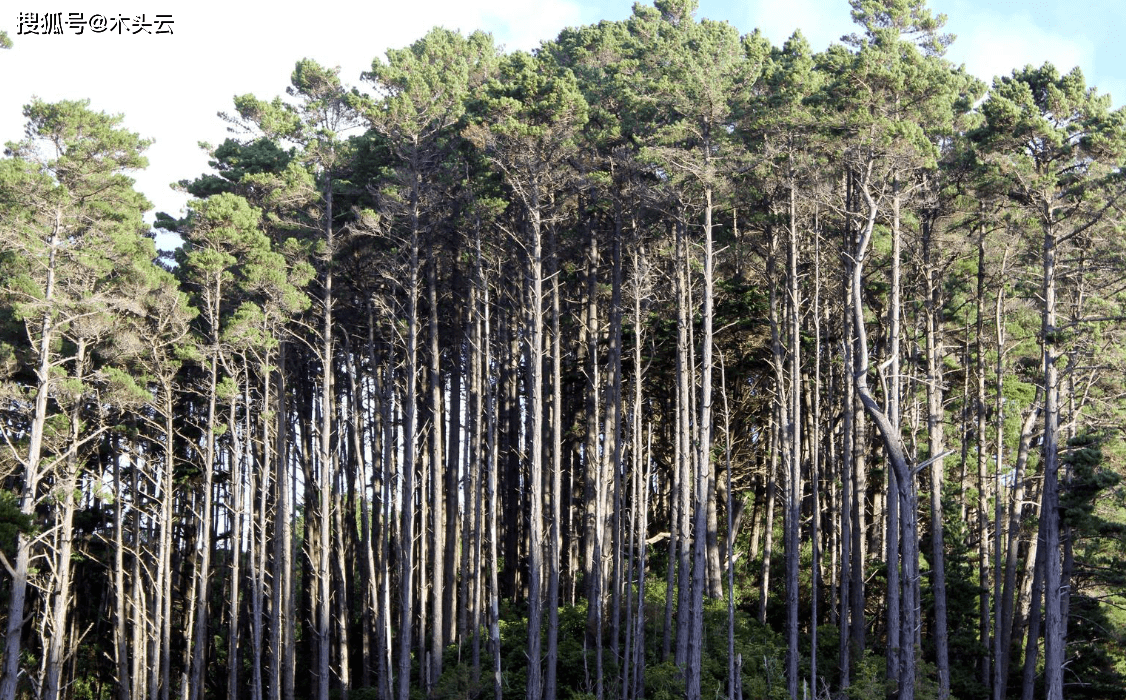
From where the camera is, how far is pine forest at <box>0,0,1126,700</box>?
66.3ft

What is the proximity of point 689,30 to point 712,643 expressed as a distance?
19190 mm

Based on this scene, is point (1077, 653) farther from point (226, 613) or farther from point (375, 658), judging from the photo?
point (226, 613)

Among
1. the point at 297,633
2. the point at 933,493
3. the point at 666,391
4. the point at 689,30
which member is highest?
the point at 689,30

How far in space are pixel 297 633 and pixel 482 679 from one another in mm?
14771

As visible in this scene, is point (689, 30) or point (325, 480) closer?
point (325, 480)

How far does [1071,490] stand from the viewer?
19281 millimetres

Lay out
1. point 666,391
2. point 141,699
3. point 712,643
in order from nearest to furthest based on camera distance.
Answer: point 712,643, point 141,699, point 666,391

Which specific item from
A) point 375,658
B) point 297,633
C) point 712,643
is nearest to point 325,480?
point 375,658

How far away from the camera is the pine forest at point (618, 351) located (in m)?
20.2

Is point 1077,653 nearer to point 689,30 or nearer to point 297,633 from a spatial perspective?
point 689,30

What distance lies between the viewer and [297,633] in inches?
1358

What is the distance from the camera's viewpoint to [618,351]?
22.5 meters

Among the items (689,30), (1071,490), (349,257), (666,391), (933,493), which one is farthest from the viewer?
(689,30)

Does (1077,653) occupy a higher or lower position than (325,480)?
lower
